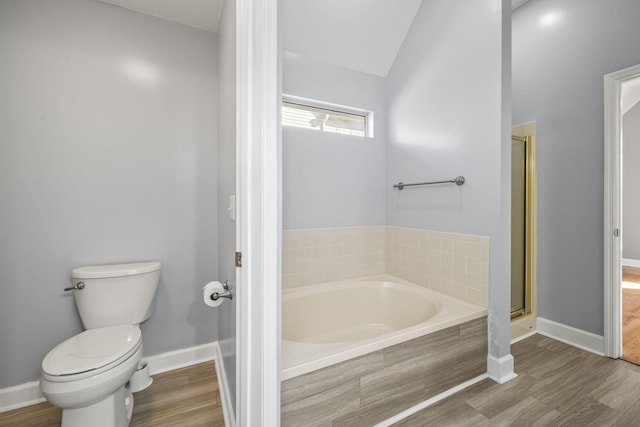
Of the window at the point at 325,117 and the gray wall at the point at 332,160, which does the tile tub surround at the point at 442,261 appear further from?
the window at the point at 325,117

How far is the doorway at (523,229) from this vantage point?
233 centimetres

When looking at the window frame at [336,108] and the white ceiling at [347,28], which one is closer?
the white ceiling at [347,28]

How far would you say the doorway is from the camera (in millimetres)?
2330

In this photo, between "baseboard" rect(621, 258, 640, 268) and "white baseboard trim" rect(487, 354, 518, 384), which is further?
"baseboard" rect(621, 258, 640, 268)

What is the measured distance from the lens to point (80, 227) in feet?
5.39

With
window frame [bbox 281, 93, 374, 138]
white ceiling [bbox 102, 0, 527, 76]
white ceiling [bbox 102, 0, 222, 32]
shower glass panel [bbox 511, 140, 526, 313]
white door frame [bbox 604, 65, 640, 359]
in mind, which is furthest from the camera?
shower glass panel [bbox 511, 140, 526, 313]

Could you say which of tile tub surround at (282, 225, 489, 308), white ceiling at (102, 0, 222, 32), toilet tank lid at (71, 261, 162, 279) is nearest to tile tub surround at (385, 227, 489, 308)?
tile tub surround at (282, 225, 489, 308)

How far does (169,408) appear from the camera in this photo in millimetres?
1507

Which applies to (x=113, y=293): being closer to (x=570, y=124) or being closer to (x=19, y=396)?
(x=19, y=396)

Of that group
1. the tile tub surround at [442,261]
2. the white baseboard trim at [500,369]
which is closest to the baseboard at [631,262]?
the white baseboard trim at [500,369]

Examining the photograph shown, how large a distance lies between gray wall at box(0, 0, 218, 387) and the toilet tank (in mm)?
162

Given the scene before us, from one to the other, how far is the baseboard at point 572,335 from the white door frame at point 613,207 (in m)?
0.06

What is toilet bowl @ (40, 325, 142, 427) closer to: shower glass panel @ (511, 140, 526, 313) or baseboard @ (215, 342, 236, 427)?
baseboard @ (215, 342, 236, 427)

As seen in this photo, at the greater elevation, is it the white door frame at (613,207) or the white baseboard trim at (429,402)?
the white door frame at (613,207)
